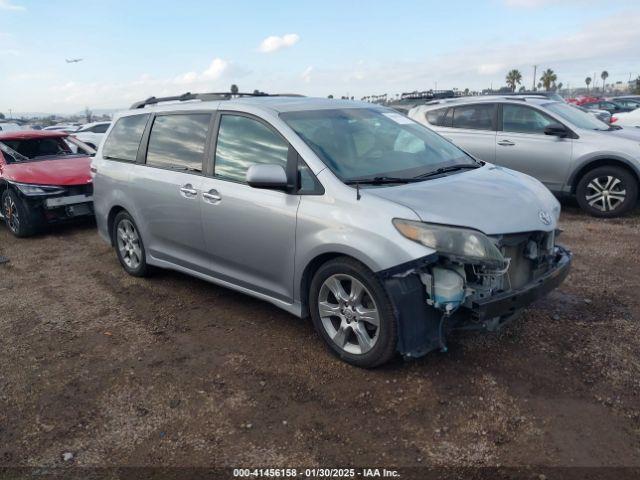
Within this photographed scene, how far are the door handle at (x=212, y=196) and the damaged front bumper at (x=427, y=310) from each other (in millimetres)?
1634

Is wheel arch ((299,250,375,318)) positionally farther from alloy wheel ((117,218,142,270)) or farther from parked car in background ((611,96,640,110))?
parked car in background ((611,96,640,110))

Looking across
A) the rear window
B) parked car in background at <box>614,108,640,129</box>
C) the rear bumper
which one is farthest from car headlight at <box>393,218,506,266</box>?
parked car in background at <box>614,108,640,129</box>

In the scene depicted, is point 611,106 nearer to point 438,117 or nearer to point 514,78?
point 438,117

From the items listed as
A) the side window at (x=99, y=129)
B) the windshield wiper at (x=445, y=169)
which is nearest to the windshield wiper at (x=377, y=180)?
the windshield wiper at (x=445, y=169)

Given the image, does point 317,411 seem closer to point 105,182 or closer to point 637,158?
point 105,182

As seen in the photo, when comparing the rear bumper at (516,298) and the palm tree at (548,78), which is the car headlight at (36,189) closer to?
the rear bumper at (516,298)

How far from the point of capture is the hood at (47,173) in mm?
7500

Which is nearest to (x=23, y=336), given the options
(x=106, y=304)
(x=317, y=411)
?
(x=106, y=304)

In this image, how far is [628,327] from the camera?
13.0 feet

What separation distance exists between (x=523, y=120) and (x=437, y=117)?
4.84ft

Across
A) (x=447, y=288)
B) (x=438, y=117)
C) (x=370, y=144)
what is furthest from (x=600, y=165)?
(x=447, y=288)

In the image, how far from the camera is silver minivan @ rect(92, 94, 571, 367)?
3135mm

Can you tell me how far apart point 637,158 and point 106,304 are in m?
6.85

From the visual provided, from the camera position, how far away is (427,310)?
3.16 metres
